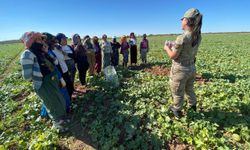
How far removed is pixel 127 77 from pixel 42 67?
4.69 metres

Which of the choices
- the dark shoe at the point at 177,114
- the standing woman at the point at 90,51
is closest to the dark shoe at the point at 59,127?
the dark shoe at the point at 177,114

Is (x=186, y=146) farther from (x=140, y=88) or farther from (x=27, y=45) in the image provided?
(x=27, y=45)

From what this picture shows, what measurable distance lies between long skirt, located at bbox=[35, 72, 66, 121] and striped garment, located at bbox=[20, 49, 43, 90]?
18 centimetres

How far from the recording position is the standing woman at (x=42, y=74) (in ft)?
12.6

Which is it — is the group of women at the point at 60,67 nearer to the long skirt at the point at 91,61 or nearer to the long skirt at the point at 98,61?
the long skirt at the point at 91,61

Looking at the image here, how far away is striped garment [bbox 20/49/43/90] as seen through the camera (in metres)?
3.80

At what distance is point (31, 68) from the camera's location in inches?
153

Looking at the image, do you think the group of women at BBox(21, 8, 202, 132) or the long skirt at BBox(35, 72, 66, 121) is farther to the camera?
the long skirt at BBox(35, 72, 66, 121)

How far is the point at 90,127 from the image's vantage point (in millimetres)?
4586

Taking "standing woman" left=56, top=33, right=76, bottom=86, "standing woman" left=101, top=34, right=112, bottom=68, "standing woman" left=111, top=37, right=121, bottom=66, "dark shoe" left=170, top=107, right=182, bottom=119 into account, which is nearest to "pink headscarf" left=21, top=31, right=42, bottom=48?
"standing woman" left=56, top=33, right=76, bottom=86

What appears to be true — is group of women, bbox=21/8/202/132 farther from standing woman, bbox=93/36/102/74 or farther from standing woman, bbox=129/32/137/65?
standing woman, bbox=129/32/137/65

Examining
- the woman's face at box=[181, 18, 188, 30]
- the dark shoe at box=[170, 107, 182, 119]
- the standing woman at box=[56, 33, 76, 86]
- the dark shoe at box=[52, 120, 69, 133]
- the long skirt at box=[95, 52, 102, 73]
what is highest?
the woman's face at box=[181, 18, 188, 30]

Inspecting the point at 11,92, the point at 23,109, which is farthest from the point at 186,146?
the point at 11,92

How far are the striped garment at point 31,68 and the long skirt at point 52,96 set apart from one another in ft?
0.59
